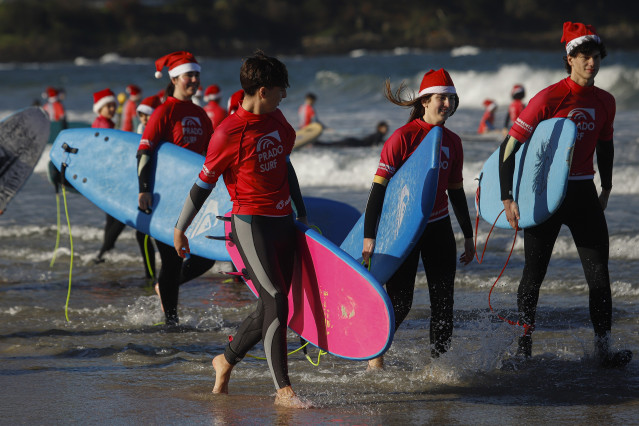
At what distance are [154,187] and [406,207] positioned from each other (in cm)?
229

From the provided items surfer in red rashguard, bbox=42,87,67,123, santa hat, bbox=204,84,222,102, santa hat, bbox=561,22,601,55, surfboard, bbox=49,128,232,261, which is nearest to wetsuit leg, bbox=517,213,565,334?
santa hat, bbox=561,22,601,55

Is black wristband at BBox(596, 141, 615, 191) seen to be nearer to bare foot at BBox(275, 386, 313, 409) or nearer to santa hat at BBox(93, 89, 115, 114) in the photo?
bare foot at BBox(275, 386, 313, 409)

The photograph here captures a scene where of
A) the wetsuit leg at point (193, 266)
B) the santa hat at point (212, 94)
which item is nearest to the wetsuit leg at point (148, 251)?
the wetsuit leg at point (193, 266)

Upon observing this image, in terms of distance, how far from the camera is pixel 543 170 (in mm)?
4691

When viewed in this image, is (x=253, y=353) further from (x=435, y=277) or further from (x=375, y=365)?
(x=435, y=277)

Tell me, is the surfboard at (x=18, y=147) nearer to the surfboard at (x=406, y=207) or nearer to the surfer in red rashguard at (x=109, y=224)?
the surfer in red rashguard at (x=109, y=224)

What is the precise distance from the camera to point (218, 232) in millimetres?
5707

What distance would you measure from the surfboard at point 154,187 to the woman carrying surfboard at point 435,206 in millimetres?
1561

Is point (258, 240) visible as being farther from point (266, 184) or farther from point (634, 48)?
point (634, 48)

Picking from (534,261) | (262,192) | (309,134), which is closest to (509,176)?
(534,261)

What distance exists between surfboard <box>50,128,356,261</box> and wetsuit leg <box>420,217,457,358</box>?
1.59 meters

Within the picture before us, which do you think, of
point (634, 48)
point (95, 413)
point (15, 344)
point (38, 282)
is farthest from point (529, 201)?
point (634, 48)

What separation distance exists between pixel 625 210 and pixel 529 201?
6.12m

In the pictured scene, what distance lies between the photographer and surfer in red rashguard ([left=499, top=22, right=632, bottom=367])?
466cm
